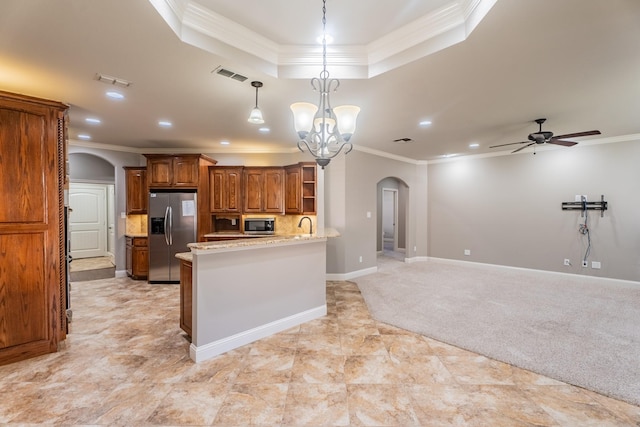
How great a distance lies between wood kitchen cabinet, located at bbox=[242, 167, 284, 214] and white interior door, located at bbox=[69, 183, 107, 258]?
207 inches

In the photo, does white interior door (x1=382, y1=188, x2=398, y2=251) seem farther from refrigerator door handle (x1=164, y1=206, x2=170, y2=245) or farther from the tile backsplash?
the tile backsplash

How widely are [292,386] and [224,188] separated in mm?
4276

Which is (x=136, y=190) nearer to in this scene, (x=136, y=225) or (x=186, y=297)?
(x=136, y=225)

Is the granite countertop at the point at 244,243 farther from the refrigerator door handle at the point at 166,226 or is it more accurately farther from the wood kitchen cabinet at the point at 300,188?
the refrigerator door handle at the point at 166,226

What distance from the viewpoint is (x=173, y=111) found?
3.76 meters

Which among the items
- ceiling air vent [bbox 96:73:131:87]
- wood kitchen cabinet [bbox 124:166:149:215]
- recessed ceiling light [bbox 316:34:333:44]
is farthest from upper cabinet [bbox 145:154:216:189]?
recessed ceiling light [bbox 316:34:333:44]

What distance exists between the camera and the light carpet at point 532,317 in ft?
8.28

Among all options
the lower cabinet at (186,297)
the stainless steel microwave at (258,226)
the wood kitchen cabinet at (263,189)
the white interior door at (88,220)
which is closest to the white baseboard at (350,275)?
A: the stainless steel microwave at (258,226)

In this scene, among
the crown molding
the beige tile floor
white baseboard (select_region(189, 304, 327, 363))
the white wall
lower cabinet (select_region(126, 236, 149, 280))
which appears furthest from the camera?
lower cabinet (select_region(126, 236, 149, 280))

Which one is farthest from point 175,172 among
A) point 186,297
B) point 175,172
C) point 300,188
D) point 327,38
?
point 327,38

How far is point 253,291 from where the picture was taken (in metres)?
3.00

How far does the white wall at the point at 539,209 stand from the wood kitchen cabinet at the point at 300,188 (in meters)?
3.63

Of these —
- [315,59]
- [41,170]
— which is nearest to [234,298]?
[41,170]

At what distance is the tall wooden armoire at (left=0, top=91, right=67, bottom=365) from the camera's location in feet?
8.22
